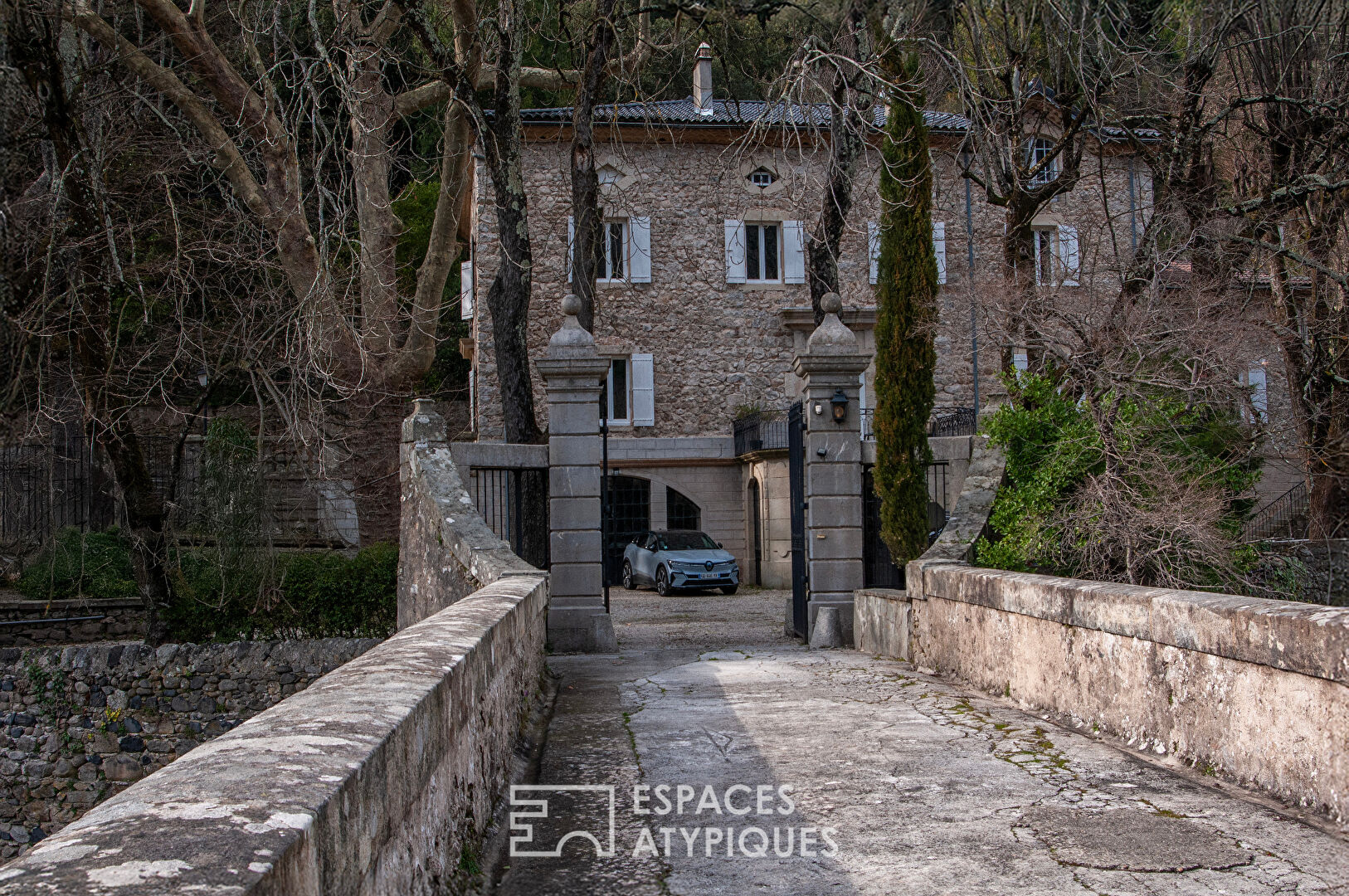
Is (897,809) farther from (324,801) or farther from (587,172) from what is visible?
(587,172)

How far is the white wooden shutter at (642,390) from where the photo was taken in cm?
2392

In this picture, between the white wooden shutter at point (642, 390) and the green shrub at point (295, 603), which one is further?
the white wooden shutter at point (642, 390)

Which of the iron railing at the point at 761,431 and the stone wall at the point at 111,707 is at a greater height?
the iron railing at the point at 761,431

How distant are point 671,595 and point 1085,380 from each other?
12065 millimetres

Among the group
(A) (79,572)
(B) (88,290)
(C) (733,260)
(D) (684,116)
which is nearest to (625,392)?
(C) (733,260)

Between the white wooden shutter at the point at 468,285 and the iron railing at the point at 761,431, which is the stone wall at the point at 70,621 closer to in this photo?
the white wooden shutter at the point at 468,285

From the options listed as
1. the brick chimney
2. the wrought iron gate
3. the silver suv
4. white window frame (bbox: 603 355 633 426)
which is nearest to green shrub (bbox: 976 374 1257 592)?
the wrought iron gate

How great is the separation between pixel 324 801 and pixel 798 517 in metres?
9.98

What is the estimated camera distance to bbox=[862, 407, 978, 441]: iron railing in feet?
65.4

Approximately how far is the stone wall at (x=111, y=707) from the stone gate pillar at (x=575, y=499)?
3.20m

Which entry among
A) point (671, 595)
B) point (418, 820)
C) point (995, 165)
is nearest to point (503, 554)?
point (418, 820)

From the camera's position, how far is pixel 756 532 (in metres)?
23.5

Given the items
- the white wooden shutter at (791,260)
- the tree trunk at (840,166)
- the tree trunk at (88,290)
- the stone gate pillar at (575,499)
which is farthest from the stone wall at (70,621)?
the white wooden shutter at (791,260)

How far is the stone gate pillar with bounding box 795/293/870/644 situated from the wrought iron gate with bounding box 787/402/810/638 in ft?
1.01
